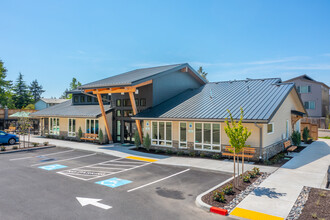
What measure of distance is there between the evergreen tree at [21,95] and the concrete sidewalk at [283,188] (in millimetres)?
76864

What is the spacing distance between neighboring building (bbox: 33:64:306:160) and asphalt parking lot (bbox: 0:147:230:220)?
385 cm

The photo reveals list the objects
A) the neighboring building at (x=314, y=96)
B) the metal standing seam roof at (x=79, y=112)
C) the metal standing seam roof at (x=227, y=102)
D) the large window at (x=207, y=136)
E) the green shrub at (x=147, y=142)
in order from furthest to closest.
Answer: the neighboring building at (x=314, y=96) → the metal standing seam roof at (x=79, y=112) → the green shrub at (x=147, y=142) → the large window at (x=207, y=136) → the metal standing seam roof at (x=227, y=102)

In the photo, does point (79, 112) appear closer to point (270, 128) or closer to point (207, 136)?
point (207, 136)

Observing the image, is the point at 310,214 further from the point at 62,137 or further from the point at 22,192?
the point at 62,137

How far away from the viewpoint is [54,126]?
28.2 meters

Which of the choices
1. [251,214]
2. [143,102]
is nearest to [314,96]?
[143,102]

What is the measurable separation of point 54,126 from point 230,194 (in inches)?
977

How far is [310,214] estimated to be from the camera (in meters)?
7.30

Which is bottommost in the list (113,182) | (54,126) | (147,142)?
(113,182)

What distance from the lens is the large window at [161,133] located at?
1883cm

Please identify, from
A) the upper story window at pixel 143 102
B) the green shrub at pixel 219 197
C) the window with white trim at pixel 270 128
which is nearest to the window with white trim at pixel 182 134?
the upper story window at pixel 143 102

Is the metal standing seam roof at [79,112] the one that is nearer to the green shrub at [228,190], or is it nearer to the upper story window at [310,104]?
the green shrub at [228,190]

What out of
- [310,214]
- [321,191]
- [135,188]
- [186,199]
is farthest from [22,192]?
[321,191]

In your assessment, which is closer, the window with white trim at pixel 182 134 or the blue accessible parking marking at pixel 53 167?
the blue accessible parking marking at pixel 53 167
